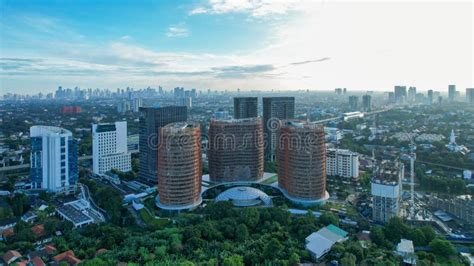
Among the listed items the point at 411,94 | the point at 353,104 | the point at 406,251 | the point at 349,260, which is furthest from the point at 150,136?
the point at 411,94

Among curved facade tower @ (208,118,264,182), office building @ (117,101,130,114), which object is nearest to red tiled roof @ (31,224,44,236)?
curved facade tower @ (208,118,264,182)

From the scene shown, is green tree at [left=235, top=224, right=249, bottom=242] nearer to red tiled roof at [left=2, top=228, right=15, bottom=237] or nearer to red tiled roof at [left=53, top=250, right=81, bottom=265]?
red tiled roof at [left=53, top=250, right=81, bottom=265]

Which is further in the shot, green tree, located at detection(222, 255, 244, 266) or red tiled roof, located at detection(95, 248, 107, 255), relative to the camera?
red tiled roof, located at detection(95, 248, 107, 255)

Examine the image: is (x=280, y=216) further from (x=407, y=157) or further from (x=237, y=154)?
(x=407, y=157)

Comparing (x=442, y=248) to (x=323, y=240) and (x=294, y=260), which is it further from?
(x=294, y=260)

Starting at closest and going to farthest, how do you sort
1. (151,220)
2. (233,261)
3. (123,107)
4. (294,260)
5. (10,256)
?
(233,261), (294,260), (10,256), (151,220), (123,107)

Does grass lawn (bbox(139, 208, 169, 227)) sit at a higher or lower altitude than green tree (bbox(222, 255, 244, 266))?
lower
